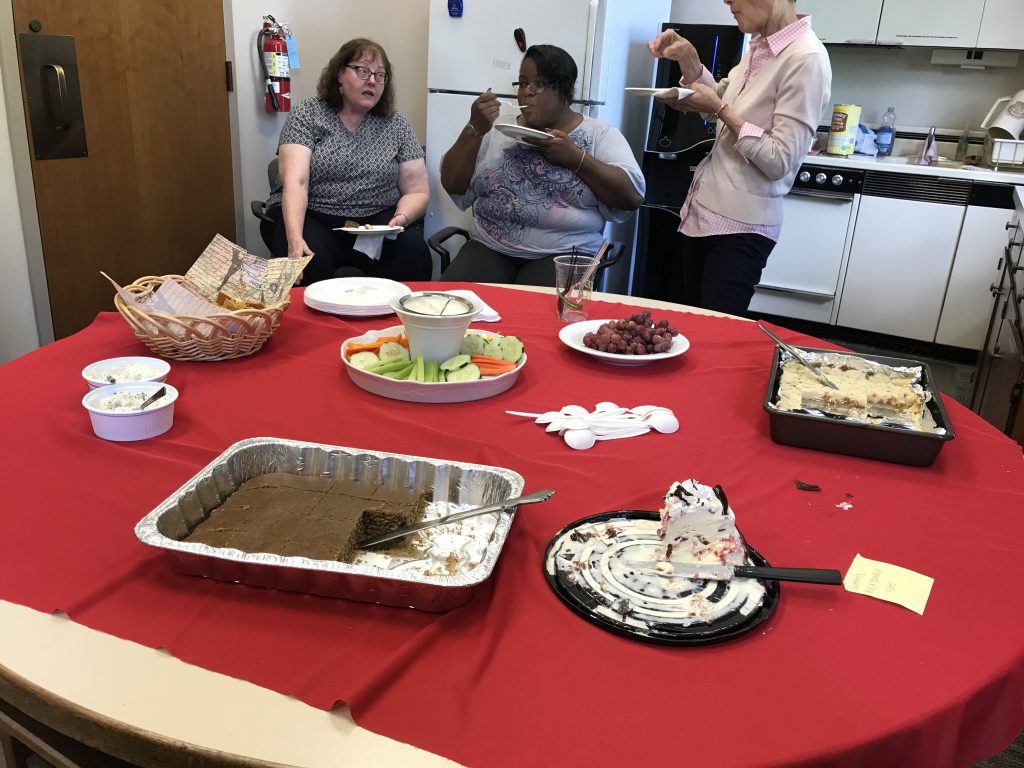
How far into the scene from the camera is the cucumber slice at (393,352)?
143 centimetres

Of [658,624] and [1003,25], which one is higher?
[1003,25]

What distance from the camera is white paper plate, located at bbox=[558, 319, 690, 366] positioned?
153cm

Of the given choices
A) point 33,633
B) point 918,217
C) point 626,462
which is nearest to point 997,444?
point 626,462

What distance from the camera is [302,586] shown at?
84 centimetres

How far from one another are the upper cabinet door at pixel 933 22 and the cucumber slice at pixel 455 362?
11.2ft

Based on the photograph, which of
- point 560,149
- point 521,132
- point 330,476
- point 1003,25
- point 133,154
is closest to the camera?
point 330,476

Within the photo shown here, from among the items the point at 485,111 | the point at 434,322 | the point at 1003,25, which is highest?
the point at 1003,25

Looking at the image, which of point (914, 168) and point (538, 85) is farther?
point (914, 168)

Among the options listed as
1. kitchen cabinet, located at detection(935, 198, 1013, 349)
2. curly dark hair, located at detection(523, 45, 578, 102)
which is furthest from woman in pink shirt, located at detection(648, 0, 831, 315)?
kitchen cabinet, located at detection(935, 198, 1013, 349)

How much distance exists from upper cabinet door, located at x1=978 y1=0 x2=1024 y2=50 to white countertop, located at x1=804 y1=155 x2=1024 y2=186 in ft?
1.81

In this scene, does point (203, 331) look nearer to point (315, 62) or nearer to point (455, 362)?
point (455, 362)

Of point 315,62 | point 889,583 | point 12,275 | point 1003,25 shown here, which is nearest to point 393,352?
point 889,583

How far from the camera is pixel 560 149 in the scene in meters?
2.66

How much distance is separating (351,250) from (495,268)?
607 mm
